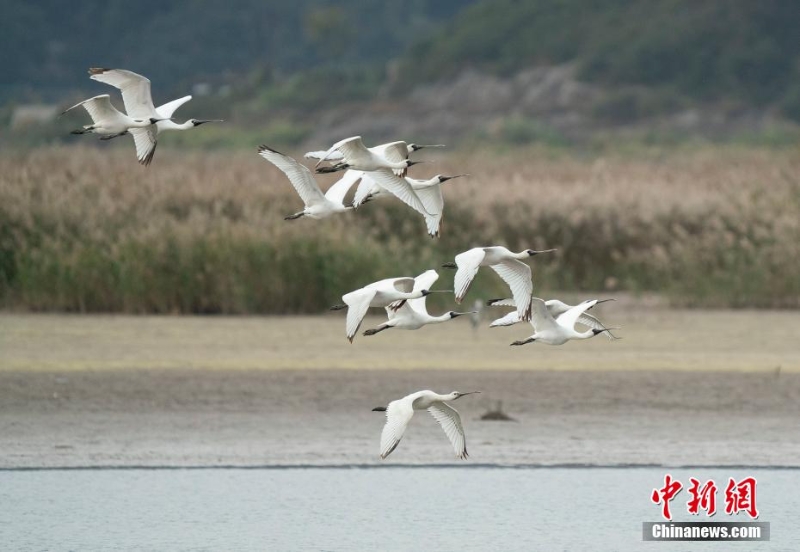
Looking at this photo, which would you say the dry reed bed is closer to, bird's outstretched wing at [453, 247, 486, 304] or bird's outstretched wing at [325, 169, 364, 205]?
bird's outstretched wing at [325, 169, 364, 205]

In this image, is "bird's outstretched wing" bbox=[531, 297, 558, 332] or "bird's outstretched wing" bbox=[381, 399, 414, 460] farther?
"bird's outstretched wing" bbox=[531, 297, 558, 332]

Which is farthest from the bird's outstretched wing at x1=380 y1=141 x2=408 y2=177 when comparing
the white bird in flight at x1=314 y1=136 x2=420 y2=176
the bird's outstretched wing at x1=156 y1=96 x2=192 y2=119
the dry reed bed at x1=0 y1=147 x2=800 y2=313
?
the dry reed bed at x1=0 y1=147 x2=800 y2=313

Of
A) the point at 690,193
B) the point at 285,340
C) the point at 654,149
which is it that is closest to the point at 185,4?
the point at 654,149

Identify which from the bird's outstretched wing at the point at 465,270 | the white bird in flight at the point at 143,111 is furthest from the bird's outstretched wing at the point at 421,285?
the white bird in flight at the point at 143,111

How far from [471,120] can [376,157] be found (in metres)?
52.5

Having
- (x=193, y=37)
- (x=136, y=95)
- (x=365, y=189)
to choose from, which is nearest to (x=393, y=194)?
(x=365, y=189)

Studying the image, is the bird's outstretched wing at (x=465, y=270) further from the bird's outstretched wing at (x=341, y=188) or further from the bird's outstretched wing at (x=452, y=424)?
the bird's outstretched wing at (x=341, y=188)

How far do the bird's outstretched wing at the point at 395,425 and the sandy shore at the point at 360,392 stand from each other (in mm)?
3113

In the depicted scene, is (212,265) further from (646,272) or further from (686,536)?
(686,536)

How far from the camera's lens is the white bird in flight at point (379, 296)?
23.3 ft

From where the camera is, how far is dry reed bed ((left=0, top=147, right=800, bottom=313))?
18172mm

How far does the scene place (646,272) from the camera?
2080 centimetres

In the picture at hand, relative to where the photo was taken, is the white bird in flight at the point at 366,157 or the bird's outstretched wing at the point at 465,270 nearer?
the bird's outstretched wing at the point at 465,270

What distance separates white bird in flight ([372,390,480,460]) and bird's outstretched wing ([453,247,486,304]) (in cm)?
81
